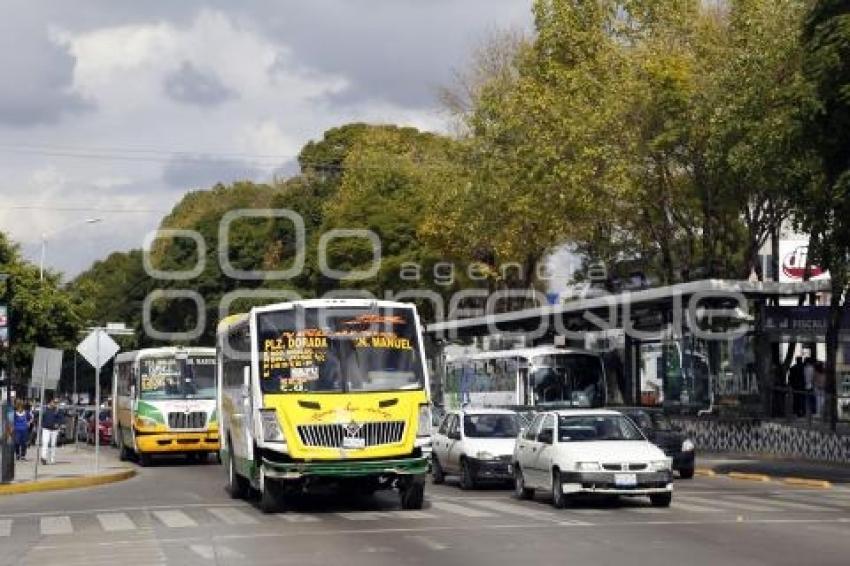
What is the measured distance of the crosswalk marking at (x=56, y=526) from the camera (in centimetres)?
2083

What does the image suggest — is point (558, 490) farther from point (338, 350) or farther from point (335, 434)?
point (338, 350)

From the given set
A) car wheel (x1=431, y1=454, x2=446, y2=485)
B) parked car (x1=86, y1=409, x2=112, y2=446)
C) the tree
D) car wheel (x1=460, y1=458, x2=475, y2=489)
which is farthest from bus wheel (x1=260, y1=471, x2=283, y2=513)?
parked car (x1=86, y1=409, x2=112, y2=446)

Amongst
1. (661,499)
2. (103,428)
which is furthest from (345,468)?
(103,428)

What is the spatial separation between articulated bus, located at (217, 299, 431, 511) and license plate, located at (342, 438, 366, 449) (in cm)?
1

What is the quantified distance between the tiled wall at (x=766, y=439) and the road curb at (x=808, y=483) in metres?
5.35

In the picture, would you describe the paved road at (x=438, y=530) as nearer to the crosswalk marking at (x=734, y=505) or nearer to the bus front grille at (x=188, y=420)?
the crosswalk marking at (x=734, y=505)

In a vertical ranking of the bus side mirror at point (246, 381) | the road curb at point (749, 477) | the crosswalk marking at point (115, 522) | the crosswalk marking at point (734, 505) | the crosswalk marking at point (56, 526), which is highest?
the bus side mirror at point (246, 381)

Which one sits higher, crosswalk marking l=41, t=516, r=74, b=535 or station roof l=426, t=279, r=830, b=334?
station roof l=426, t=279, r=830, b=334

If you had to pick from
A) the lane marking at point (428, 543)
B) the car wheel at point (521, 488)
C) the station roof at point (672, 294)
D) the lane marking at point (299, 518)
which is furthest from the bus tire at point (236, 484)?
the station roof at point (672, 294)

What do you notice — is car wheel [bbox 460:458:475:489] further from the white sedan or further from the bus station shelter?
the bus station shelter

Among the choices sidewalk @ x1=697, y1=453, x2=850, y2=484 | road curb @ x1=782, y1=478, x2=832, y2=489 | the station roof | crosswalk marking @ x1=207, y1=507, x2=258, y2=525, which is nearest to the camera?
crosswalk marking @ x1=207, y1=507, x2=258, y2=525

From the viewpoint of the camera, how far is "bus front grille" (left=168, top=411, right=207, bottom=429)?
40062 mm

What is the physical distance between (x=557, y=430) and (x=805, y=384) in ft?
70.1

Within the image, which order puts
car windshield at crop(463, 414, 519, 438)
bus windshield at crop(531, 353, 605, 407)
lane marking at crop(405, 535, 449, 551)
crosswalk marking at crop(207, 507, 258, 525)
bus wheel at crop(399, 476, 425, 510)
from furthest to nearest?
bus windshield at crop(531, 353, 605, 407)
car windshield at crop(463, 414, 519, 438)
bus wheel at crop(399, 476, 425, 510)
crosswalk marking at crop(207, 507, 258, 525)
lane marking at crop(405, 535, 449, 551)
